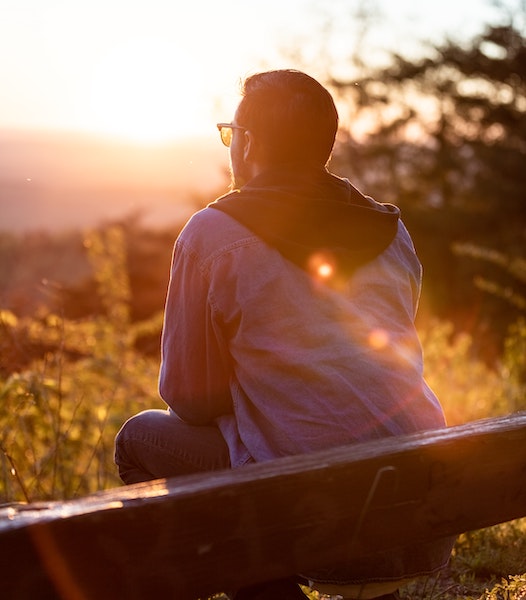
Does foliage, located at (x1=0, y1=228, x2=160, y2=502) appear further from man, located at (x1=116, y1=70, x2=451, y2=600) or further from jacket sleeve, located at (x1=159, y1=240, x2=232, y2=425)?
man, located at (x1=116, y1=70, x2=451, y2=600)

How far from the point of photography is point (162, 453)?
251 centimetres

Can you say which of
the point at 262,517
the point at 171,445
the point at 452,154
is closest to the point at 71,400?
the point at 171,445

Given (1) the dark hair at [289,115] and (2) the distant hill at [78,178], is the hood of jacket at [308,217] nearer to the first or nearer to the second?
(1) the dark hair at [289,115]

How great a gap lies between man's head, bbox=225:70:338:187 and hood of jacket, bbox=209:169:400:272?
0.17ft

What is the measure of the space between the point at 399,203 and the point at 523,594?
21038 mm

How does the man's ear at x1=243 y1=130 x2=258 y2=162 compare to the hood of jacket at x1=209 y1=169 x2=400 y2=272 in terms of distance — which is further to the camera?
the man's ear at x1=243 y1=130 x2=258 y2=162

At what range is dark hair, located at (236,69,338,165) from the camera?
7.70 ft

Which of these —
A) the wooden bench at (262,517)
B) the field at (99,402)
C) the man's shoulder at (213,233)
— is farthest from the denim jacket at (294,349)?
the field at (99,402)

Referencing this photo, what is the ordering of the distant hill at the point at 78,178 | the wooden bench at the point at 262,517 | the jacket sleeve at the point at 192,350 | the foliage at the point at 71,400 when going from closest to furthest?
1. the wooden bench at the point at 262,517
2. the jacket sleeve at the point at 192,350
3. the foliage at the point at 71,400
4. the distant hill at the point at 78,178

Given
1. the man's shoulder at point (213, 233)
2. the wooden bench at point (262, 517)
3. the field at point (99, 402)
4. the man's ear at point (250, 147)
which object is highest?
the man's ear at point (250, 147)

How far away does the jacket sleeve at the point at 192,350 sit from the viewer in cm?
233

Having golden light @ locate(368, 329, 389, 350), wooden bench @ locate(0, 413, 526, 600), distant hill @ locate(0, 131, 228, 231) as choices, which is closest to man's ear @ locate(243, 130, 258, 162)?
golden light @ locate(368, 329, 389, 350)

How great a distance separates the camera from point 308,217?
2309 millimetres

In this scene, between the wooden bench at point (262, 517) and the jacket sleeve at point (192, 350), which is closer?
the wooden bench at point (262, 517)
